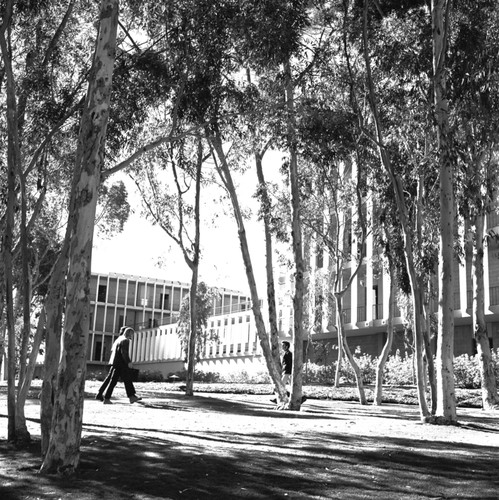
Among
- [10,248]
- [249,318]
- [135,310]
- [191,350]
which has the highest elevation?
[135,310]

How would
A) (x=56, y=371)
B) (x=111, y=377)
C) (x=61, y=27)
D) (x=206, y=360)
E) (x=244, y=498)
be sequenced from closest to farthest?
(x=244, y=498), (x=56, y=371), (x=61, y=27), (x=111, y=377), (x=206, y=360)

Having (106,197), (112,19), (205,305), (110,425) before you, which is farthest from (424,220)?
(205,305)

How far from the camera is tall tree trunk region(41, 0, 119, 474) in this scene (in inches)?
262

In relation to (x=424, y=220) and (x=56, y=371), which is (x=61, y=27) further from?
(x=424, y=220)

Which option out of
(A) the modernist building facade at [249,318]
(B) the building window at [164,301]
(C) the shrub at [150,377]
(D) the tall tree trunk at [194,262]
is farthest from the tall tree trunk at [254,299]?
(B) the building window at [164,301]

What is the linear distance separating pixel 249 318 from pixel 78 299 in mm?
47047

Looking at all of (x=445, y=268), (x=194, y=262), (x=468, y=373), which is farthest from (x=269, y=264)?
(x=468, y=373)

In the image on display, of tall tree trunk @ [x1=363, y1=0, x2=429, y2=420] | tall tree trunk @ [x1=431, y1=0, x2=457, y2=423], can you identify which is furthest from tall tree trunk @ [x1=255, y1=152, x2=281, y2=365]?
tall tree trunk @ [x1=431, y1=0, x2=457, y2=423]

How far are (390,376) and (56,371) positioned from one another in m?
25.0

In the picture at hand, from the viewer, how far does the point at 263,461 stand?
297 inches

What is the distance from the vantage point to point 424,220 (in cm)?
1667

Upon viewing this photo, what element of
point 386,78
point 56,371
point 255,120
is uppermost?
point 386,78

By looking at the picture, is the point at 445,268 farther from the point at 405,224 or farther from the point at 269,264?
the point at 269,264

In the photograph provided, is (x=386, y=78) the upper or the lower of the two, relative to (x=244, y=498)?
upper
